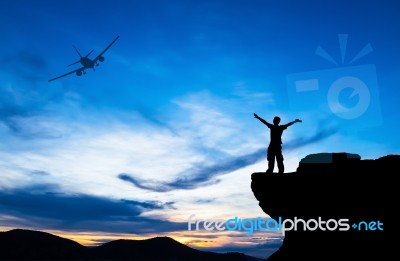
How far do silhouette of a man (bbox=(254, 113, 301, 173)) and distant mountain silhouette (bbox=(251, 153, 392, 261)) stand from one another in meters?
0.61

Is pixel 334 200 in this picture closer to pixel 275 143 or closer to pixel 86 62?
pixel 275 143

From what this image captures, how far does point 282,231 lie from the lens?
1761 cm

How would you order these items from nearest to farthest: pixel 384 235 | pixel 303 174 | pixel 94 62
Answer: pixel 384 235 < pixel 303 174 < pixel 94 62

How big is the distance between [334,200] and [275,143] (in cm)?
345

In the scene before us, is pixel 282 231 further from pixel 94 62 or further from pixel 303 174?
pixel 94 62

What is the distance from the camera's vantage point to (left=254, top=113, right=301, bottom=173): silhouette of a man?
53.5ft

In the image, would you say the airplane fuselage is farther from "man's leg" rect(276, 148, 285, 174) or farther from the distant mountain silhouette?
"man's leg" rect(276, 148, 285, 174)

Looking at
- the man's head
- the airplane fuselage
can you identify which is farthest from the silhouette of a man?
the airplane fuselage

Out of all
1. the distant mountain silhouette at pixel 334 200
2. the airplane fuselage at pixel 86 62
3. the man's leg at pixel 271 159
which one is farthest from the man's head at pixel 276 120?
the airplane fuselage at pixel 86 62

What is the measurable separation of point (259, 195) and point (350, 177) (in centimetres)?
393

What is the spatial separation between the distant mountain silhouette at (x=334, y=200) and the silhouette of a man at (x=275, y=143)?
24.1 inches

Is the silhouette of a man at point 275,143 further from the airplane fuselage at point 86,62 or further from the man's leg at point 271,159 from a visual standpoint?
the airplane fuselage at point 86,62

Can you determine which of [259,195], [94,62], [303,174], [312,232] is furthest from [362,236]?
[94,62]

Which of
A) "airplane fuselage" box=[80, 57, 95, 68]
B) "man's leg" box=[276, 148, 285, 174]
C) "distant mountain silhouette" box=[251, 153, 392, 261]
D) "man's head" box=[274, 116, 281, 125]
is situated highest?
"airplane fuselage" box=[80, 57, 95, 68]
